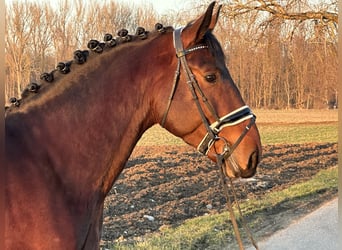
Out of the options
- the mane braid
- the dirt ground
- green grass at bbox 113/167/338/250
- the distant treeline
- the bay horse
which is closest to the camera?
the bay horse

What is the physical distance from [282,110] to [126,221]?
927 cm

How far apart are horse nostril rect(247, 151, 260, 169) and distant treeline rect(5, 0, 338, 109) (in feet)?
16.3

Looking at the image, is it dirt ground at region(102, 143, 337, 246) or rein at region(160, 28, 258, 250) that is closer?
rein at region(160, 28, 258, 250)

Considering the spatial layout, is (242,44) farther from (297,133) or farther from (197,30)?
(197,30)

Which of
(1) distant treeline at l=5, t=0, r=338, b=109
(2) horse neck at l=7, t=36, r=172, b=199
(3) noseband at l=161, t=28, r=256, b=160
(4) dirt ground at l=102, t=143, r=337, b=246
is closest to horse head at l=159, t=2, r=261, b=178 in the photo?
(3) noseband at l=161, t=28, r=256, b=160

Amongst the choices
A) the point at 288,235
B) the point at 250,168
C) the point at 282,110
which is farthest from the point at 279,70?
the point at 250,168

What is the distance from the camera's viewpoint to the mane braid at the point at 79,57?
2.31 meters

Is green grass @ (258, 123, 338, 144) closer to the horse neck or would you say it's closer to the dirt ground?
the dirt ground

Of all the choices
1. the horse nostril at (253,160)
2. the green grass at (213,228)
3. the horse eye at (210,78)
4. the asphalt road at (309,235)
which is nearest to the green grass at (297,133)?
the green grass at (213,228)

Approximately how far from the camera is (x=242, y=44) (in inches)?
412

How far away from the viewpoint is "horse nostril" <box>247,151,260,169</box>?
237cm

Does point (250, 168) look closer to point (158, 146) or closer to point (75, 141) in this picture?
point (75, 141)

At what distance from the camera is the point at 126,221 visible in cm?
637

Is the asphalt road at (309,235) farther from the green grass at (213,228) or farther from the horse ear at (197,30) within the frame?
the horse ear at (197,30)
